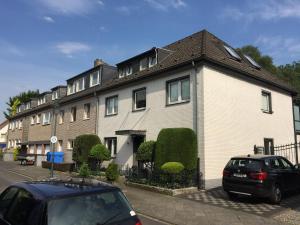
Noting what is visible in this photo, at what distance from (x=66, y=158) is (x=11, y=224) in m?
24.0

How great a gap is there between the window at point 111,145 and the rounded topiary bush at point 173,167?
758cm

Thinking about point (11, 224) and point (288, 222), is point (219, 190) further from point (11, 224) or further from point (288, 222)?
point (11, 224)

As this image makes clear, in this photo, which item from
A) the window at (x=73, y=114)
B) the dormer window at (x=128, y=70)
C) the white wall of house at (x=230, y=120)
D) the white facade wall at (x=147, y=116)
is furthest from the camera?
the window at (x=73, y=114)

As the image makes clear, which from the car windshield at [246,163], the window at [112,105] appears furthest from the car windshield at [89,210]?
the window at [112,105]

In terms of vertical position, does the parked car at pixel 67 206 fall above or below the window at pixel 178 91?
below

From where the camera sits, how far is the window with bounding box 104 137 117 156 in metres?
21.3

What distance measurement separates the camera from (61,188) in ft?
14.1

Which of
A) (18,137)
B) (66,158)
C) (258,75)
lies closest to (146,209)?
(258,75)

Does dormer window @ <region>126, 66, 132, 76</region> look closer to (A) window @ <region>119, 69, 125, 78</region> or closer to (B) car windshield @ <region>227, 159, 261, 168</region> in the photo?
(A) window @ <region>119, 69, 125, 78</region>

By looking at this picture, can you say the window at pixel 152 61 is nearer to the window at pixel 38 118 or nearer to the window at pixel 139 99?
the window at pixel 139 99

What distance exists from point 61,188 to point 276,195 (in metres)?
9.05

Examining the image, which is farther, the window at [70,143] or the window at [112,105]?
the window at [70,143]

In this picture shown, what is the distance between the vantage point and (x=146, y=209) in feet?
34.4

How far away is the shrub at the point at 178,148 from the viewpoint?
14.4m
